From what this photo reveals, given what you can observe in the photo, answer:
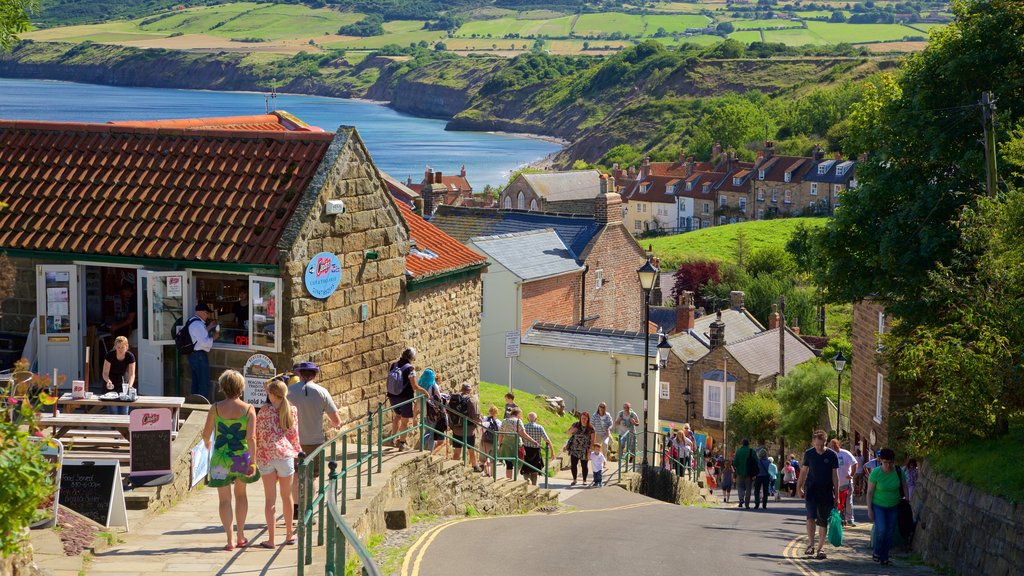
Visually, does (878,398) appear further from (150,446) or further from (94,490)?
(94,490)

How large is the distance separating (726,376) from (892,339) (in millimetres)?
31721

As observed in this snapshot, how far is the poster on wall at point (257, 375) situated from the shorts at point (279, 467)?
4.68m

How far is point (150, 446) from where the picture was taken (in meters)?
12.3

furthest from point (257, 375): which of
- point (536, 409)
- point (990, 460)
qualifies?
point (536, 409)

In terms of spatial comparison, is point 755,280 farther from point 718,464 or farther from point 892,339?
point 892,339

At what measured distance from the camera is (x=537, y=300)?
42.5 m

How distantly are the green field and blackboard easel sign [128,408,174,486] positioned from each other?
8465 centimetres

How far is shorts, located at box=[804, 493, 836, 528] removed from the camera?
585 inches

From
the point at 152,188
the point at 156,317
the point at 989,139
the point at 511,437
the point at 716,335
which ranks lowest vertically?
the point at 716,335

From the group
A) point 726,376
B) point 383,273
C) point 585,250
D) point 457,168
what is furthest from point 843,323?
point 457,168

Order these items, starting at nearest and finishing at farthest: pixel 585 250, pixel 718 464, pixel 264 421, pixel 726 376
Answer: pixel 264 421
pixel 718 464
pixel 585 250
pixel 726 376

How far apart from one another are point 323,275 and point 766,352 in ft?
137

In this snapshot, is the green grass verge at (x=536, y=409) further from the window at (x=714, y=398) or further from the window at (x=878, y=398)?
the window at (x=714, y=398)

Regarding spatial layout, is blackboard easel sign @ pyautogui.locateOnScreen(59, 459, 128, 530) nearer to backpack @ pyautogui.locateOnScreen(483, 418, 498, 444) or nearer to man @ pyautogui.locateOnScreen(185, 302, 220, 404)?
man @ pyautogui.locateOnScreen(185, 302, 220, 404)
